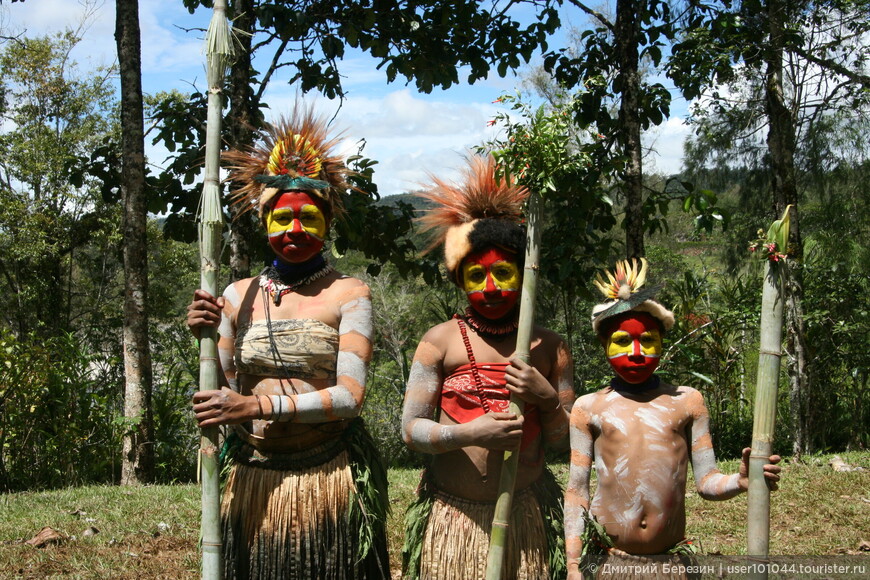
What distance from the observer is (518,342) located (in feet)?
10.1

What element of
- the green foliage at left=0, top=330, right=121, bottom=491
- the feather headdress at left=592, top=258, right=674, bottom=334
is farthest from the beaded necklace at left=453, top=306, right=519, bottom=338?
the green foliage at left=0, top=330, right=121, bottom=491

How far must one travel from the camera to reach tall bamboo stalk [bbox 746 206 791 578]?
8.56 feet

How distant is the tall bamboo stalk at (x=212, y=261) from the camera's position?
315 centimetres

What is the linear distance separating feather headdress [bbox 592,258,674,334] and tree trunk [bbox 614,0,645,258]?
289 cm

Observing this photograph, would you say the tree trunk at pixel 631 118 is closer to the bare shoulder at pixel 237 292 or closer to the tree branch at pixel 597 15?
the tree branch at pixel 597 15

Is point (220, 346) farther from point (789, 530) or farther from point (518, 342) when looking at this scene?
point (789, 530)

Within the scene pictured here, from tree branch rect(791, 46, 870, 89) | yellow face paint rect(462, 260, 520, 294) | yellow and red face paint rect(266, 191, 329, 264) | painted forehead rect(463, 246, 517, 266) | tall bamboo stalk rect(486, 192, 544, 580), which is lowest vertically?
tall bamboo stalk rect(486, 192, 544, 580)

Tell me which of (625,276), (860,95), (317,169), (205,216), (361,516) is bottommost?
(361,516)

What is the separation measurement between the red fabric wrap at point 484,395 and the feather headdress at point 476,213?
1.39ft

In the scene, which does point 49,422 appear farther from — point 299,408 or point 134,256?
point 299,408

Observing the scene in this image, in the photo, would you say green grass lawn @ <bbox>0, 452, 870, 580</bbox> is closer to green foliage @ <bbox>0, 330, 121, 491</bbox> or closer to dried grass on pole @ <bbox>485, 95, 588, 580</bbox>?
green foliage @ <bbox>0, 330, 121, 491</bbox>

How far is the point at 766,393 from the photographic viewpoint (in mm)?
2674

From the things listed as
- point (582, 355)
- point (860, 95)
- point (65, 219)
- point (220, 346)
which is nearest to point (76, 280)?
point (65, 219)

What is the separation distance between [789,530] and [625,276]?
12.0ft
